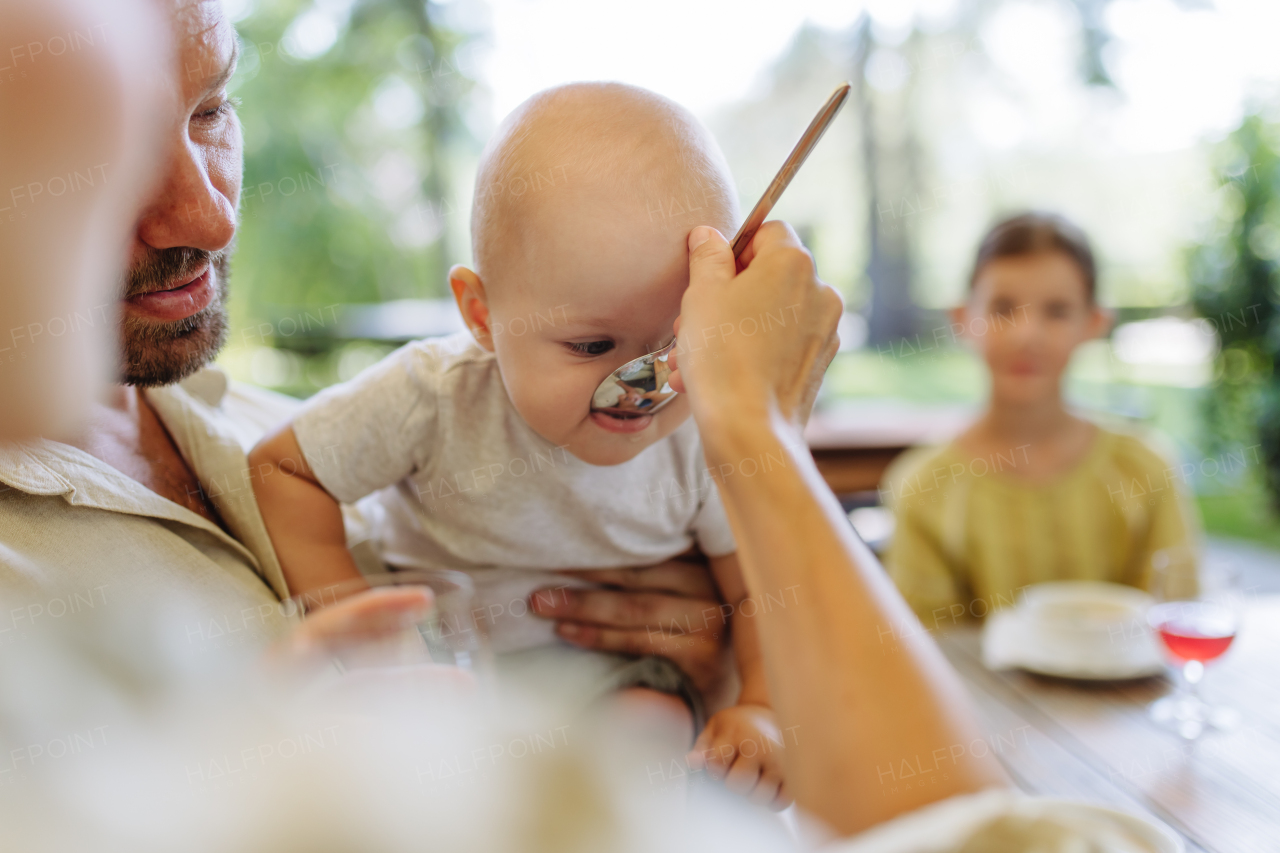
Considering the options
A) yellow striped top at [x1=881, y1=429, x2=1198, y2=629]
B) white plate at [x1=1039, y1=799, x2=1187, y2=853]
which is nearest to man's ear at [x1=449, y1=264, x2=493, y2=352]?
white plate at [x1=1039, y1=799, x2=1187, y2=853]

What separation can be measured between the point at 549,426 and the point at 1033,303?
180 centimetres

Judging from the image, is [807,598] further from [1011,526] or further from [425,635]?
[1011,526]

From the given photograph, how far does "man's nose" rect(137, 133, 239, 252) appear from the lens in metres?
0.83

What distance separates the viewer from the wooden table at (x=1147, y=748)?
1.01 metres

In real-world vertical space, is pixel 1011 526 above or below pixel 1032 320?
below

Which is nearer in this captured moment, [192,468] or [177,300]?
[177,300]

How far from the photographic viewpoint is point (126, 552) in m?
0.93

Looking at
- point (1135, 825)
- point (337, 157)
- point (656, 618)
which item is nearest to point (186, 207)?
point (656, 618)

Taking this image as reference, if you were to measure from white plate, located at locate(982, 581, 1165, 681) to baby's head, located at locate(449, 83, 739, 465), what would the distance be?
0.79 meters

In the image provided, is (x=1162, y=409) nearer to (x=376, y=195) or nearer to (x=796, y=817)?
(x=376, y=195)

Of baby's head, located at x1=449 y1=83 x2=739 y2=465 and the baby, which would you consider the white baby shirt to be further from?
baby's head, located at x1=449 y1=83 x2=739 y2=465

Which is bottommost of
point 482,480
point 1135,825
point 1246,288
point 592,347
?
point 1246,288

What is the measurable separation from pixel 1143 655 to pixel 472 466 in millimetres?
1129

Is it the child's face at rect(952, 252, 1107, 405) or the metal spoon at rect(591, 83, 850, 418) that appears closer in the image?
the metal spoon at rect(591, 83, 850, 418)
